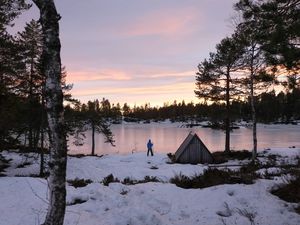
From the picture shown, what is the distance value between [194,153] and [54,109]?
81.0 feet

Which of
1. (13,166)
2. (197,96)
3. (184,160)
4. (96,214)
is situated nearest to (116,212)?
(96,214)

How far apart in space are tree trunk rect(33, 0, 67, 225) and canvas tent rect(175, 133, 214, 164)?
24.1 metres

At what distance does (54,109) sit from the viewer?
206 inches

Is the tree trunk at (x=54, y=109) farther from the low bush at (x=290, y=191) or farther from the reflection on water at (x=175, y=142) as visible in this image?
the reflection on water at (x=175, y=142)

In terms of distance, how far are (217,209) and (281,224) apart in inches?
64.8

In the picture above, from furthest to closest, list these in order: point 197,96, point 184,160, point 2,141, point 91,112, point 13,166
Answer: point 91,112 → point 197,96 → point 184,160 → point 13,166 → point 2,141

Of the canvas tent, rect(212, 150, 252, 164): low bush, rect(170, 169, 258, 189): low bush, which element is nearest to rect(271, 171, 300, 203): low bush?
rect(170, 169, 258, 189): low bush

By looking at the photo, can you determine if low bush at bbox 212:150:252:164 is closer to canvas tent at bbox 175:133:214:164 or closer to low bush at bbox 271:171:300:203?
canvas tent at bbox 175:133:214:164

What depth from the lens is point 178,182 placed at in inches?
467

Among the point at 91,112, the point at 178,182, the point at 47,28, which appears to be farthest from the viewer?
the point at 91,112

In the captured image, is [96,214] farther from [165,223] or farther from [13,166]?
[13,166]

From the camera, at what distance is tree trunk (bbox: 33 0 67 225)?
5.21 metres

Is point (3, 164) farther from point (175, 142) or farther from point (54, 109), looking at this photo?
point (175, 142)

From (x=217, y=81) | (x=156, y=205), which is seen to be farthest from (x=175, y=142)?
(x=156, y=205)
